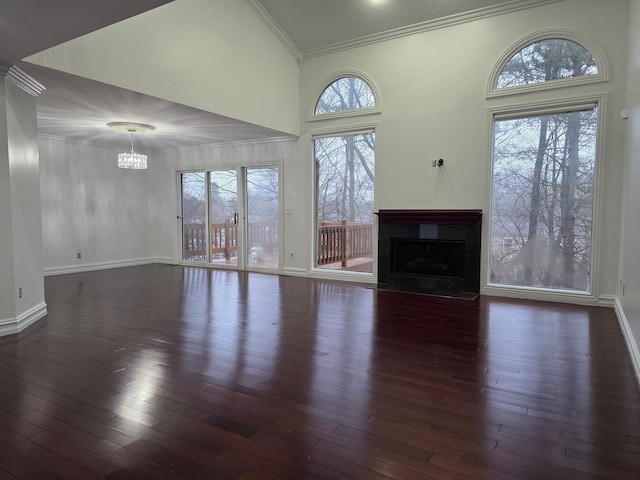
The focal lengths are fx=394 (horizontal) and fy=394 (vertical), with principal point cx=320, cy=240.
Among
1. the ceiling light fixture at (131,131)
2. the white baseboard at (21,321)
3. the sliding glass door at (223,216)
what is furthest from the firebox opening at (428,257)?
the white baseboard at (21,321)

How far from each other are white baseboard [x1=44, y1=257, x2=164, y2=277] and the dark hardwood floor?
2.99 metres

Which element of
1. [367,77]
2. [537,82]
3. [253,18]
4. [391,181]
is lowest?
[391,181]

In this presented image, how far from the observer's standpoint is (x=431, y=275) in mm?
5840

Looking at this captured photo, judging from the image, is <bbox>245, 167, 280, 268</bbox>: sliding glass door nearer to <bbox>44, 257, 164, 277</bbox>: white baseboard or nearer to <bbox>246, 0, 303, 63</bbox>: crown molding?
<bbox>246, 0, 303, 63</bbox>: crown molding

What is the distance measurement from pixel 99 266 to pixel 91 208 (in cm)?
113

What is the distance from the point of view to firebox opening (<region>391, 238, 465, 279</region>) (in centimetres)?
563

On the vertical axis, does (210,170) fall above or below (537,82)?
below

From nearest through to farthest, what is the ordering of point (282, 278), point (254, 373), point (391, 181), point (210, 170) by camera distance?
→ 1. point (254, 373)
2. point (391, 181)
3. point (282, 278)
4. point (210, 170)

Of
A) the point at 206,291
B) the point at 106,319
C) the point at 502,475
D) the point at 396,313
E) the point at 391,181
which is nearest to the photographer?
the point at 502,475

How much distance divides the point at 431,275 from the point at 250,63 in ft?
13.5

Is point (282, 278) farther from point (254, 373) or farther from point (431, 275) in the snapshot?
point (254, 373)

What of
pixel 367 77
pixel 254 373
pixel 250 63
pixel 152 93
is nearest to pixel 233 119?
pixel 250 63

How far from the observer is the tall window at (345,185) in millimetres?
6309

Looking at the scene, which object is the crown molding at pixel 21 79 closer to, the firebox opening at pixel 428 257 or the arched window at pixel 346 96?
the arched window at pixel 346 96
